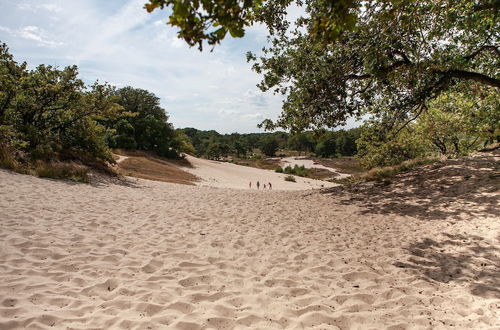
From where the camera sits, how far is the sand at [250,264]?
4.07m

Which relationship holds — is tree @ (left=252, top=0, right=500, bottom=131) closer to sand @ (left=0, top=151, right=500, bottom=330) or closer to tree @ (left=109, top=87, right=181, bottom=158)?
sand @ (left=0, top=151, right=500, bottom=330)

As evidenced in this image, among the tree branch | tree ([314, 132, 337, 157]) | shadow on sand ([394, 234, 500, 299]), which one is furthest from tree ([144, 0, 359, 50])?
tree ([314, 132, 337, 157])

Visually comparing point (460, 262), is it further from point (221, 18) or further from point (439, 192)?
point (221, 18)

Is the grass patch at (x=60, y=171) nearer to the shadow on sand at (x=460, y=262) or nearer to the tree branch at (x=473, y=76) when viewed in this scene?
the shadow on sand at (x=460, y=262)

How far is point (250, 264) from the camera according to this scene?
611 cm

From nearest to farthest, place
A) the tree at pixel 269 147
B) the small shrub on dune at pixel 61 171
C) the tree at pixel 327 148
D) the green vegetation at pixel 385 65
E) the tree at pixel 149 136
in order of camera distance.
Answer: the green vegetation at pixel 385 65, the small shrub on dune at pixel 61 171, the tree at pixel 149 136, the tree at pixel 327 148, the tree at pixel 269 147

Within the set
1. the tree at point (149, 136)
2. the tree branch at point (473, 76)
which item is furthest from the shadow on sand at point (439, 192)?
the tree at point (149, 136)

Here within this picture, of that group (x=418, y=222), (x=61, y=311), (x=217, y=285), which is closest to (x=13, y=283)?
(x=61, y=311)

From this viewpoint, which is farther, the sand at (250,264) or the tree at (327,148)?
the tree at (327,148)

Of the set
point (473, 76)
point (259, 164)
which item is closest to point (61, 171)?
point (473, 76)

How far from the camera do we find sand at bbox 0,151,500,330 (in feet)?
13.4

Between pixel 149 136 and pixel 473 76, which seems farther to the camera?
pixel 149 136

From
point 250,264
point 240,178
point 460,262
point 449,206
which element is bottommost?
point 240,178

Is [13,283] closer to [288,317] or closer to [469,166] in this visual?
[288,317]
